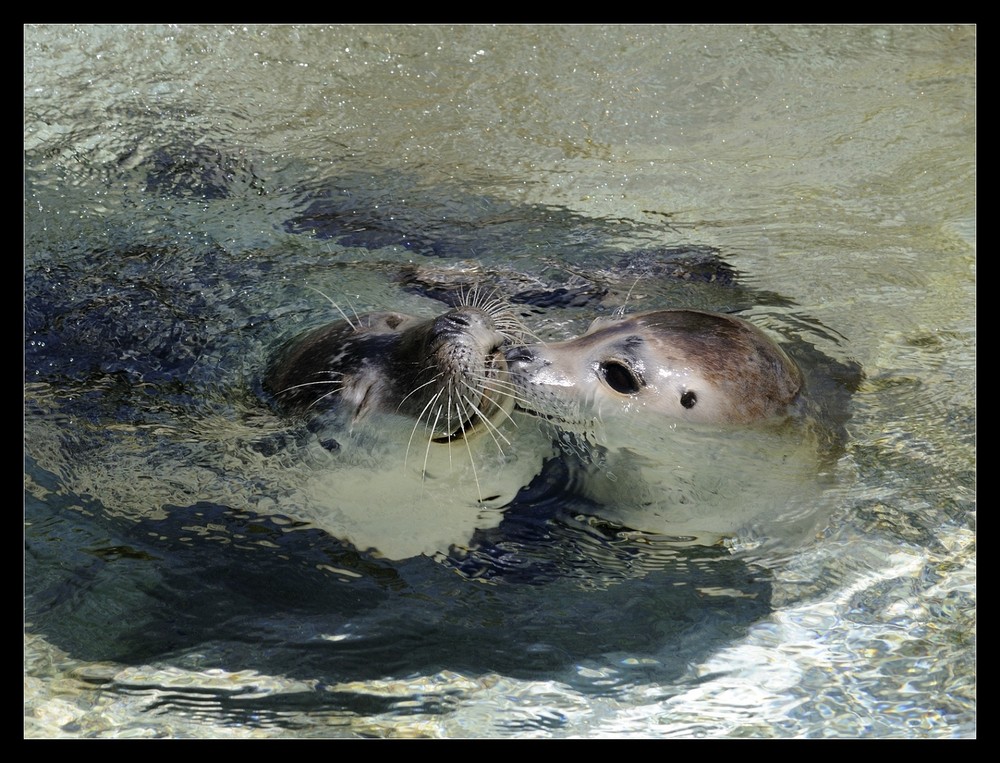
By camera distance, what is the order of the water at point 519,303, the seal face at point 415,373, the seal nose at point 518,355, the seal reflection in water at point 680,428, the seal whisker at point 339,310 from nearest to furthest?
1. the water at point 519,303
2. the seal face at point 415,373
3. the seal reflection in water at point 680,428
4. the seal nose at point 518,355
5. the seal whisker at point 339,310

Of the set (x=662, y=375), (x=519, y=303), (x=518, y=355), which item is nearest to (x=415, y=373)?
(x=518, y=355)

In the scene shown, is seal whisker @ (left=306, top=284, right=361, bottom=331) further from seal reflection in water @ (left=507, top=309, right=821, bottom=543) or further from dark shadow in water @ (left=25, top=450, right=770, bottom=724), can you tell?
dark shadow in water @ (left=25, top=450, right=770, bottom=724)

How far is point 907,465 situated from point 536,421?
1.32 metres

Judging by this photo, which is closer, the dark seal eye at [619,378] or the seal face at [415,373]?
the seal face at [415,373]

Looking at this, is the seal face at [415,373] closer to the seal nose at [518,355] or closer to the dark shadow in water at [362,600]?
the seal nose at [518,355]

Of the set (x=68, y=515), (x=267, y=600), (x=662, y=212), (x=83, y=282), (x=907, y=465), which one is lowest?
(x=267, y=600)

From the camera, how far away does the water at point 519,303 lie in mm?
2770

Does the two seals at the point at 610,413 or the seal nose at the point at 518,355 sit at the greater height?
the seal nose at the point at 518,355

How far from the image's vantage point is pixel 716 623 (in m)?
3.01

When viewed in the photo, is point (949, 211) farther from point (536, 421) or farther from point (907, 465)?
point (536, 421)

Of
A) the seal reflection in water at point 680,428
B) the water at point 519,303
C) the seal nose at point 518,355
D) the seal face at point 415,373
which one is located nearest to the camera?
the water at point 519,303

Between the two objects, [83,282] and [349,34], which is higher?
[349,34]

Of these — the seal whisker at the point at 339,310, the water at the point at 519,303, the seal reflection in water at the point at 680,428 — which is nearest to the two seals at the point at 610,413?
the seal reflection in water at the point at 680,428

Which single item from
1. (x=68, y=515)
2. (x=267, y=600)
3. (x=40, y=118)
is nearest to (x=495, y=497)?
(x=267, y=600)
